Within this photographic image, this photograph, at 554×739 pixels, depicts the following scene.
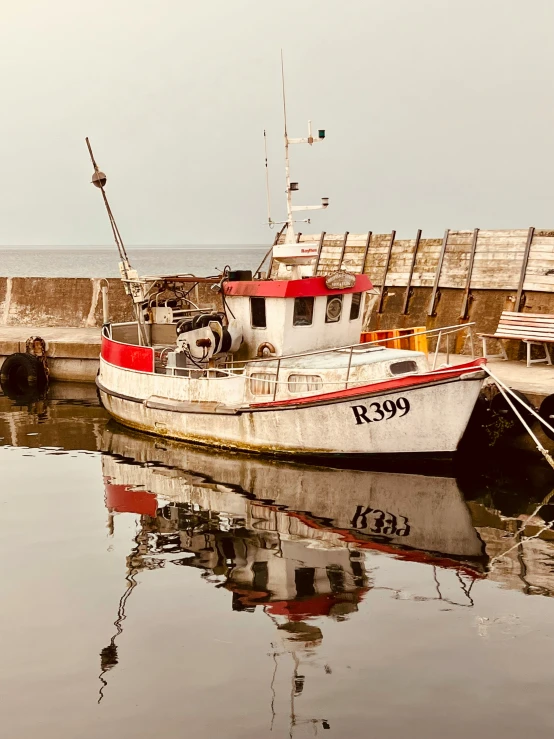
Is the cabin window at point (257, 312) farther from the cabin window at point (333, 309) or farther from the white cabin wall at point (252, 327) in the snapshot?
the cabin window at point (333, 309)

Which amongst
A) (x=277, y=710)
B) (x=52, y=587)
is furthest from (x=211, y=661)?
(x=52, y=587)

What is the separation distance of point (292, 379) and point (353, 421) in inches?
50.1

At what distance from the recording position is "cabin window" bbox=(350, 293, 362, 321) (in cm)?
1397

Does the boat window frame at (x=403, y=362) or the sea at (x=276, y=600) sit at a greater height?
the boat window frame at (x=403, y=362)

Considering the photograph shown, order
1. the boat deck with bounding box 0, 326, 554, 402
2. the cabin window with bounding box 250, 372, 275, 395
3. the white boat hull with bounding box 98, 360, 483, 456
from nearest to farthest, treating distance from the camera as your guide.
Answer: the white boat hull with bounding box 98, 360, 483, 456 → the cabin window with bounding box 250, 372, 275, 395 → the boat deck with bounding box 0, 326, 554, 402

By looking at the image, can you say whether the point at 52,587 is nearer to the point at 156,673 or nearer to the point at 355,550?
the point at 156,673

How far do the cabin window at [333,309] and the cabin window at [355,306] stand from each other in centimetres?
25

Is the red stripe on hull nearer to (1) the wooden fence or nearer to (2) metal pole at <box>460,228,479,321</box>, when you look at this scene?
(1) the wooden fence

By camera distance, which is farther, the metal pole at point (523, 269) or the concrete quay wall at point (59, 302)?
the concrete quay wall at point (59, 302)

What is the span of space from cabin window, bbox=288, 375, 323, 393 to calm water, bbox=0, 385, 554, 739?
115 centimetres

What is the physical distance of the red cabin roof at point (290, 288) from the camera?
1318cm

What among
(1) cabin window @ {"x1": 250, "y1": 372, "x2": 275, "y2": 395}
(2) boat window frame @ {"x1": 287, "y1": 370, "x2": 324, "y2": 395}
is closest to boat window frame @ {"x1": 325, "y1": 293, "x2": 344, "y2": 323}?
(2) boat window frame @ {"x1": 287, "y1": 370, "x2": 324, "y2": 395}

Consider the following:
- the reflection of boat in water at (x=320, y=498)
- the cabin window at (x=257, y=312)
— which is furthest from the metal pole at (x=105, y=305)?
the cabin window at (x=257, y=312)

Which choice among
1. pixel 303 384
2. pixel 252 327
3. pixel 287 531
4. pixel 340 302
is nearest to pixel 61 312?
pixel 252 327
